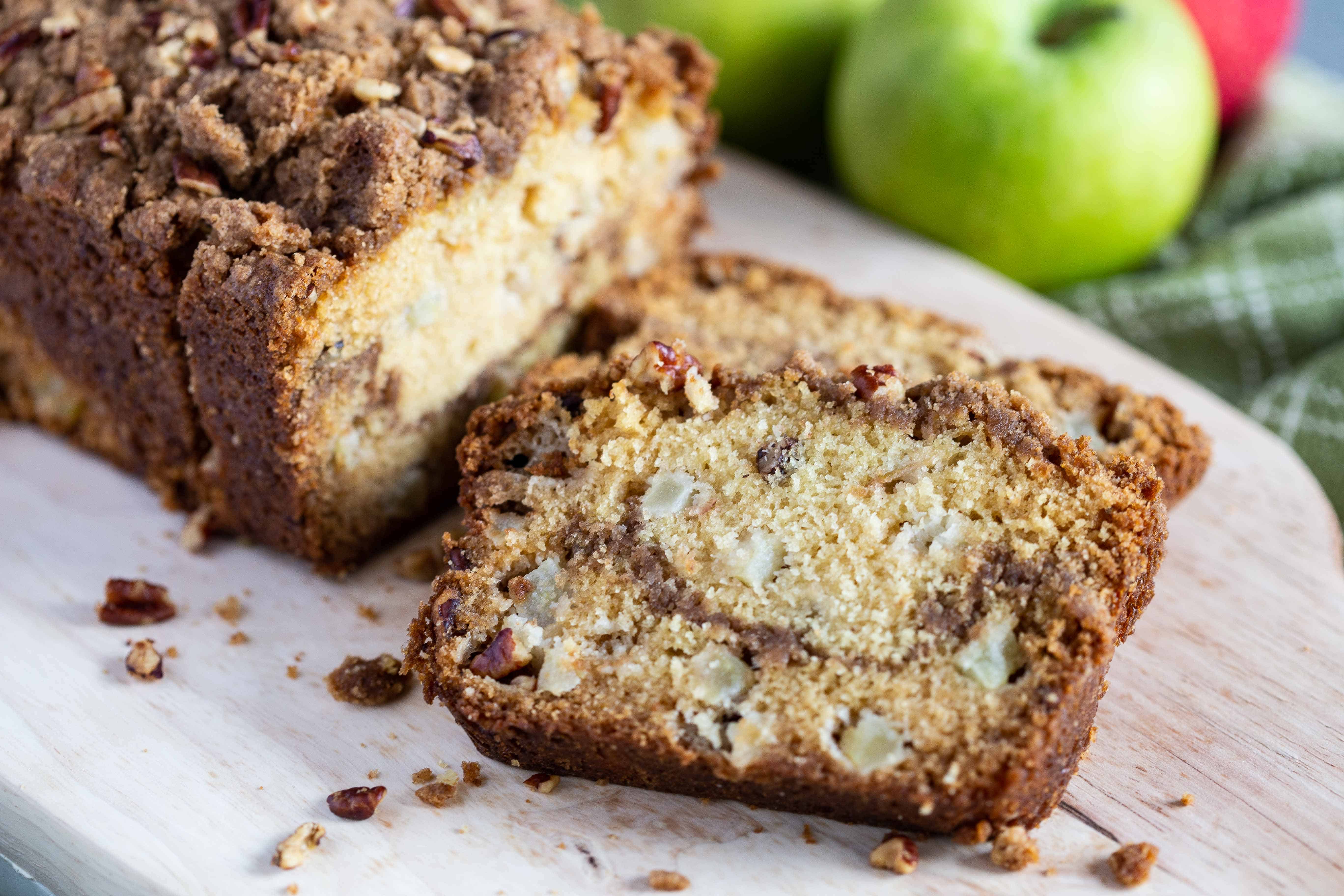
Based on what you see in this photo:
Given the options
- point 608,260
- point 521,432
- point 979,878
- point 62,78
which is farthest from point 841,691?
point 62,78

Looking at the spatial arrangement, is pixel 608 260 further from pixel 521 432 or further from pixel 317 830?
pixel 317 830

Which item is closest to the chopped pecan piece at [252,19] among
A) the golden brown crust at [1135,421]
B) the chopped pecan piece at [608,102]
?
the chopped pecan piece at [608,102]

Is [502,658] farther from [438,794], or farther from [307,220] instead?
[307,220]

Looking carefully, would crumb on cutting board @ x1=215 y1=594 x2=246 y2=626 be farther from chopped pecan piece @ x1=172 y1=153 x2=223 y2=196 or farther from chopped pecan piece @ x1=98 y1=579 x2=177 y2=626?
chopped pecan piece @ x1=172 y1=153 x2=223 y2=196

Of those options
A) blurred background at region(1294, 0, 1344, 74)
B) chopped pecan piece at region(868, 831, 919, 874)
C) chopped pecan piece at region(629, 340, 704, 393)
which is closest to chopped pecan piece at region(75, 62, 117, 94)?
chopped pecan piece at region(629, 340, 704, 393)

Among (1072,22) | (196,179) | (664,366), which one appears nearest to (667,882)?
(664,366)
